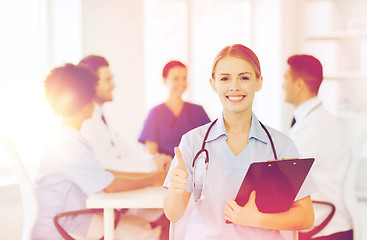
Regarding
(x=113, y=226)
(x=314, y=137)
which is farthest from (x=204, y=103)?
(x=113, y=226)

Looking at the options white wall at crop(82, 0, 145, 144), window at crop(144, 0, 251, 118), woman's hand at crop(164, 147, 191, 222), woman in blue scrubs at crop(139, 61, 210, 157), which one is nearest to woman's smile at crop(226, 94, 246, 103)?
woman's hand at crop(164, 147, 191, 222)

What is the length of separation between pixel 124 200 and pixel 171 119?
45.7 inches

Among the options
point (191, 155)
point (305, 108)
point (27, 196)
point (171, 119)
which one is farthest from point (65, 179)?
point (305, 108)

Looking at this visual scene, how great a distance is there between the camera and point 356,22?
4195 mm

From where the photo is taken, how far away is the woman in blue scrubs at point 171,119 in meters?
2.89

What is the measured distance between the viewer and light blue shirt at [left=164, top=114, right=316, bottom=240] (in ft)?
4.21

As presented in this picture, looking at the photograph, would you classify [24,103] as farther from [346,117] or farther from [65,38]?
[346,117]

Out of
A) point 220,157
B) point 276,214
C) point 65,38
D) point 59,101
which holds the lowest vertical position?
point 276,214

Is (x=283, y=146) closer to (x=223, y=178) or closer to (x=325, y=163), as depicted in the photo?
(x=223, y=178)

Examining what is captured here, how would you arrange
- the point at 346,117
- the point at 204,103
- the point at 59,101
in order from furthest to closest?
the point at 204,103, the point at 346,117, the point at 59,101

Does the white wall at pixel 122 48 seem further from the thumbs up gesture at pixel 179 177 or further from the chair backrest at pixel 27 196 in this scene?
the thumbs up gesture at pixel 179 177

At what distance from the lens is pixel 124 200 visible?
1.82m

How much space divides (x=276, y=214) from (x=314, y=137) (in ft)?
2.97

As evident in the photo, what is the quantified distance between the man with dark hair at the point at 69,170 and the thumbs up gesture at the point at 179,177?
0.79 metres
